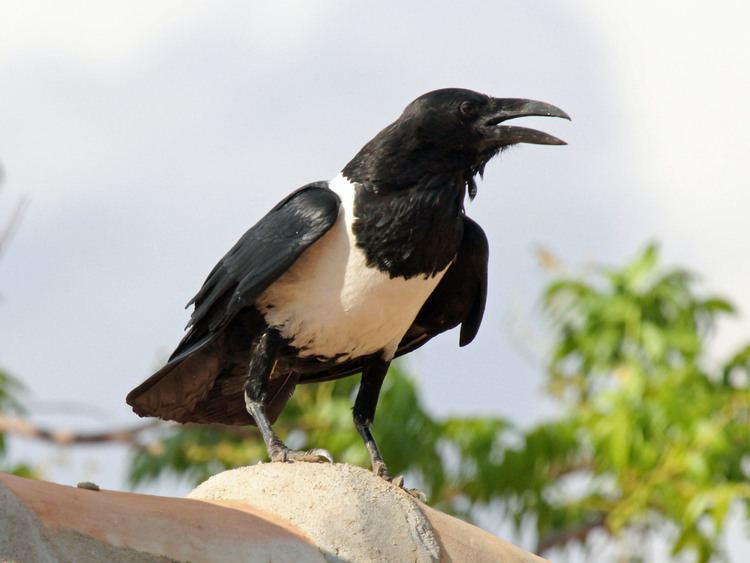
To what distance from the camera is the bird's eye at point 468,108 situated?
5.11 metres

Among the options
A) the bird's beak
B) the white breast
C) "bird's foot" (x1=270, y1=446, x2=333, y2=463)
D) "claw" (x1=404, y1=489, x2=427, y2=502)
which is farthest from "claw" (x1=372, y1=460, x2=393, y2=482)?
the bird's beak

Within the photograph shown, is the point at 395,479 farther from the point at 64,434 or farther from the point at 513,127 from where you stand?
the point at 64,434

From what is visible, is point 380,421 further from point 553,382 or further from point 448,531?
point 448,531

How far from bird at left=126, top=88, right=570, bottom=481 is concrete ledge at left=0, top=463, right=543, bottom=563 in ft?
1.47

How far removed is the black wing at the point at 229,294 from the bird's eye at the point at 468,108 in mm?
521

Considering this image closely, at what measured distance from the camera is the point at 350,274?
484 cm

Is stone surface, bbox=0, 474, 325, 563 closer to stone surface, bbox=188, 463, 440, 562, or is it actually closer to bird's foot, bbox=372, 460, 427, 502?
stone surface, bbox=188, 463, 440, 562

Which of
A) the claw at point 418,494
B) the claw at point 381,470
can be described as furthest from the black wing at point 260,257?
the claw at point 418,494

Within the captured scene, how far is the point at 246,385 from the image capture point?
194 inches

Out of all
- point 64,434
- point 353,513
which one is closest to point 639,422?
point 64,434

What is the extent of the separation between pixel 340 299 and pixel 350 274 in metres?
0.08

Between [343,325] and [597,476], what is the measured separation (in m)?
6.86

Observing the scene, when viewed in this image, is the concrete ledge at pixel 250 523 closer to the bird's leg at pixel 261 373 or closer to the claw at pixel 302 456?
the claw at pixel 302 456

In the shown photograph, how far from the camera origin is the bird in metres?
4.85
